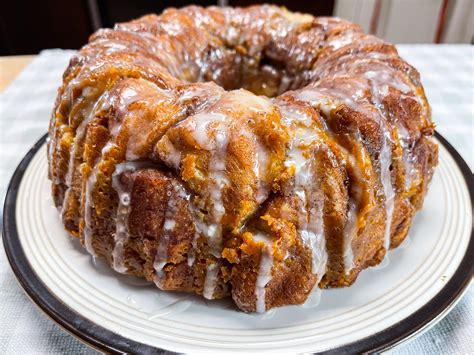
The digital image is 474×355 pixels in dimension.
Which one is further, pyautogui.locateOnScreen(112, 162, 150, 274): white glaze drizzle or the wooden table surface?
the wooden table surface

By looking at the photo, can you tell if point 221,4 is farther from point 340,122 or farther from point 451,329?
point 451,329

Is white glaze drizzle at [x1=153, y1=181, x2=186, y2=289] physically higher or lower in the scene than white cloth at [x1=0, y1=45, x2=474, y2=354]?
higher

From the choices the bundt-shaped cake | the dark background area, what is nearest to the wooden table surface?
the dark background area

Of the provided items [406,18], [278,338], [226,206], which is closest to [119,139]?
[226,206]

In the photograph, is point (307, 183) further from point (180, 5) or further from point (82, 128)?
point (180, 5)

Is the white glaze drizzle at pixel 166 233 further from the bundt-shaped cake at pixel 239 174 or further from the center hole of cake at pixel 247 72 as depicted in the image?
the center hole of cake at pixel 247 72

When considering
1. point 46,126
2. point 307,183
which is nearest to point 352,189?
point 307,183

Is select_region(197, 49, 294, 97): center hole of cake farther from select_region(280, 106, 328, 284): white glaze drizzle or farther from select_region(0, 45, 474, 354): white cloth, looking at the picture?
select_region(0, 45, 474, 354): white cloth

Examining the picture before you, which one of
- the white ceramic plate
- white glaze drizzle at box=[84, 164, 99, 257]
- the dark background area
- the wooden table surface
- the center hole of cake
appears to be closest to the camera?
the white ceramic plate
